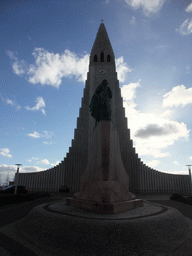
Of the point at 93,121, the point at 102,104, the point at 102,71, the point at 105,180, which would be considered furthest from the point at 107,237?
the point at 102,71

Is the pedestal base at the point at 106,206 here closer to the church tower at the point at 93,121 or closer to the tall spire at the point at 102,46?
the church tower at the point at 93,121

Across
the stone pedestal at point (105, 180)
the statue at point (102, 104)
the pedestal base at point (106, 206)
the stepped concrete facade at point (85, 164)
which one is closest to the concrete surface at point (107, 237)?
the pedestal base at point (106, 206)

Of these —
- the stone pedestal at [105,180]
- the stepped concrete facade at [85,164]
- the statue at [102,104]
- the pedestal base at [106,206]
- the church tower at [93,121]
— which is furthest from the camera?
the church tower at [93,121]

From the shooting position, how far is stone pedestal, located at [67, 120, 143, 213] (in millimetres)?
6391

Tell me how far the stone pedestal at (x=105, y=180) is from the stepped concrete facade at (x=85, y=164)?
72.6 feet

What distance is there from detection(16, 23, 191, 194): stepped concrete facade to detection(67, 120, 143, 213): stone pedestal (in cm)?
2213

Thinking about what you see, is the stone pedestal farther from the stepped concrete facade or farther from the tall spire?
the tall spire

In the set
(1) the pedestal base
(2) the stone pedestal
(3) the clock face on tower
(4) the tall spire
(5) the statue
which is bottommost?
(1) the pedestal base

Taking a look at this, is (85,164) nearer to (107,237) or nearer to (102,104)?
(102,104)

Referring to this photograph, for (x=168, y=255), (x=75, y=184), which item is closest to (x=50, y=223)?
(x=168, y=255)

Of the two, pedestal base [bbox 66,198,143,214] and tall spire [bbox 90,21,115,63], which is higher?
tall spire [bbox 90,21,115,63]

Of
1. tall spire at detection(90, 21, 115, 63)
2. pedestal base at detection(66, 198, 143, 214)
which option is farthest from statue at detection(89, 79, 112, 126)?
tall spire at detection(90, 21, 115, 63)

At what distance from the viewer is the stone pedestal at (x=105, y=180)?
6391mm

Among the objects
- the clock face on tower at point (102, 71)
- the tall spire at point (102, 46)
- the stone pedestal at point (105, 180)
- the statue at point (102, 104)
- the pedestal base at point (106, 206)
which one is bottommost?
the pedestal base at point (106, 206)
